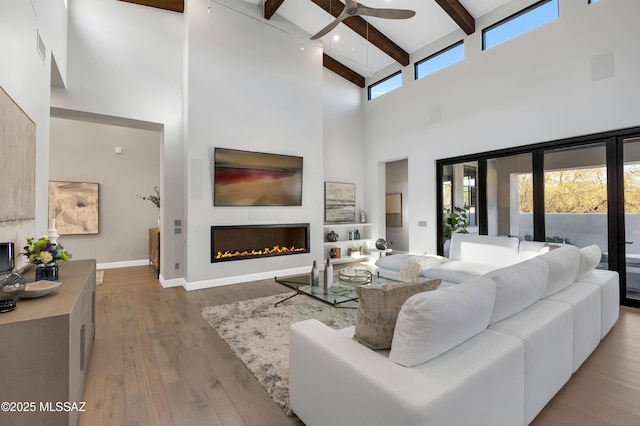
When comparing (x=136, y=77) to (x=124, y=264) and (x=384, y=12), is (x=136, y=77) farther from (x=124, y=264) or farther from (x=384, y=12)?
(x=124, y=264)

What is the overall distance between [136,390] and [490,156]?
20.1 ft

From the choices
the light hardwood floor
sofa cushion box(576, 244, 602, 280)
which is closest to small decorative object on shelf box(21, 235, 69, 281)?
the light hardwood floor

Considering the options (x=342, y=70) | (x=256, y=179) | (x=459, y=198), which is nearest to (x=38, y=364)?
(x=256, y=179)

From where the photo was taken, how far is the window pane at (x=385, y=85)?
740cm

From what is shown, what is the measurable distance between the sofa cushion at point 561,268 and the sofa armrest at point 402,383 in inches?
42.6

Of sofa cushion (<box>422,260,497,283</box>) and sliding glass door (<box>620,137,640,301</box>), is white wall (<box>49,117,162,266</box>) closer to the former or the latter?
sofa cushion (<box>422,260,497,283</box>)

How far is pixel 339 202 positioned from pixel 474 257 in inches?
146

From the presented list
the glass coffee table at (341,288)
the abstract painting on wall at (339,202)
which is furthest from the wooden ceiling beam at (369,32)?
the glass coffee table at (341,288)

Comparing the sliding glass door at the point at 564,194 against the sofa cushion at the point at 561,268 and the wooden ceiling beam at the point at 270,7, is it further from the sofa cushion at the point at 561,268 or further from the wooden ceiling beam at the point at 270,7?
the wooden ceiling beam at the point at 270,7

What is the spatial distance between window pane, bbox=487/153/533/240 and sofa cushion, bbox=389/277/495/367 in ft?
15.0

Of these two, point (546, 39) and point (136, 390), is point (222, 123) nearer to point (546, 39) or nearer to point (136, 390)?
point (136, 390)

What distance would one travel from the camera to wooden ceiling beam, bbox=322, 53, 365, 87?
7.50 meters

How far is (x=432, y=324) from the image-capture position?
1354 millimetres

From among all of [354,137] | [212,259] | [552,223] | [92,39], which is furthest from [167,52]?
[552,223]
